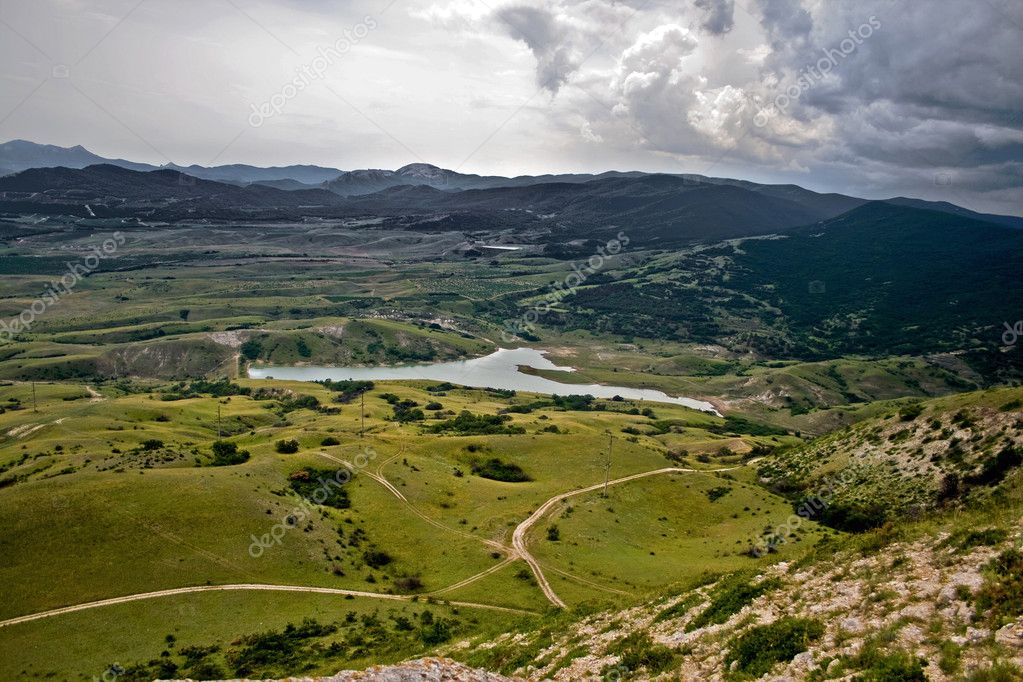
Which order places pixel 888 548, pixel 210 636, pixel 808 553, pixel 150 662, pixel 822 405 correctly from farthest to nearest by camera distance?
1. pixel 822 405
2. pixel 210 636
3. pixel 150 662
4. pixel 808 553
5. pixel 888 548

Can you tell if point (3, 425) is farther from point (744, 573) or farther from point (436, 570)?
point (744, 573)

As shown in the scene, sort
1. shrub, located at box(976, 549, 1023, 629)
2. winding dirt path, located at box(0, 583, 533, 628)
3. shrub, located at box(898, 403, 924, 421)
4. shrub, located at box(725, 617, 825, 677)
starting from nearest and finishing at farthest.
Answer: shrub, located at box(976, 549, 1023, 629) < shrub, located at box(725, 617, 825, 677) < winding dirt path, located at box(0, 583, 533, 628) < shrub, located at box(898, 403, 924, 421)

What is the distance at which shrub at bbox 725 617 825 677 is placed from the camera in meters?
17.2

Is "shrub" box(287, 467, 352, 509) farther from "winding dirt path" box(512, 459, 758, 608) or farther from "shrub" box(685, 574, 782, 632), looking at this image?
"shrub" box(685, 574, 782, 632)

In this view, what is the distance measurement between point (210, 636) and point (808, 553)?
129 ft

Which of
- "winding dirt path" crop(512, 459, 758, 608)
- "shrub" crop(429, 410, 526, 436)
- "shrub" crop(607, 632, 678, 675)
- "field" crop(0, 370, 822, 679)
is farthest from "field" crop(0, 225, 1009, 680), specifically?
"shrub" crop(607, 632, 678, 675)

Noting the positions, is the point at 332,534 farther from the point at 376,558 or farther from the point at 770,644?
Result: the point at 770,644

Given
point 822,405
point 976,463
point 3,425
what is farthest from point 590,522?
point 822,405

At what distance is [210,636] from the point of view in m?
42.2

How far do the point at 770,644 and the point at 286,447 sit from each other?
71.8 metres

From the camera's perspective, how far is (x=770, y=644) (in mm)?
18016

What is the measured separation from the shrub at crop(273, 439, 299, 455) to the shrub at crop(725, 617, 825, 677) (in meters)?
69.7

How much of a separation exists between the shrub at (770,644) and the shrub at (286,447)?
229 feet

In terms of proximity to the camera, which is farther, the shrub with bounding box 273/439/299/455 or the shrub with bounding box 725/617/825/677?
the shrub with bounding box 273/439/299/455
